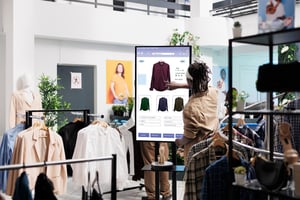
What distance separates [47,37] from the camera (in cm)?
789

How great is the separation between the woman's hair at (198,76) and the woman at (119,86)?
570 centimetres

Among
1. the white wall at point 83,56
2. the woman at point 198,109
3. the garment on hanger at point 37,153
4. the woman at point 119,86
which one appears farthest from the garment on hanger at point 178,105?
the woman at point 119,86

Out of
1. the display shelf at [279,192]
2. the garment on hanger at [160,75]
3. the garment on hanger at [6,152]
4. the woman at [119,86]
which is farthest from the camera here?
the woman at [119,86]

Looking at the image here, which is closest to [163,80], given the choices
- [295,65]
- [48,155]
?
[48,155]

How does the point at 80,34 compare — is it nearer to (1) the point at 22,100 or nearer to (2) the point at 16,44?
(2) the point at 16,44

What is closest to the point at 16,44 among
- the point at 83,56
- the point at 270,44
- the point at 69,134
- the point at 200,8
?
the point at 83,56

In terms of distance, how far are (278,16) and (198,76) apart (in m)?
1.42

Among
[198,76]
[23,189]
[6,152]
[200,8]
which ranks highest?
[200,8]

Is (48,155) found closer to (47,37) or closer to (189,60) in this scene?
(189,60)

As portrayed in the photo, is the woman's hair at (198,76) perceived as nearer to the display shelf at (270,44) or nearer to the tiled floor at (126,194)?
the display shelf at (270,44)

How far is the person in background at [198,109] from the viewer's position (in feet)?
11.6

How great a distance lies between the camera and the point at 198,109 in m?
3.56

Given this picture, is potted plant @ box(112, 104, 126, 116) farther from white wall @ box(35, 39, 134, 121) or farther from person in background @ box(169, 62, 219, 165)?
person in background @ box(169, 62, 219, 165)

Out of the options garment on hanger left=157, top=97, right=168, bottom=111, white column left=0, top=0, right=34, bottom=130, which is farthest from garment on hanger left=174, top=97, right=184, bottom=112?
white column left=0, top=0, right=34, bottom=130
